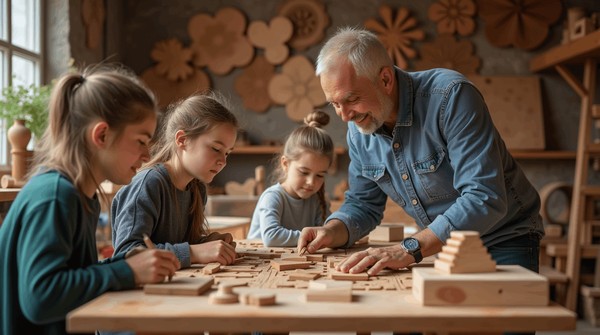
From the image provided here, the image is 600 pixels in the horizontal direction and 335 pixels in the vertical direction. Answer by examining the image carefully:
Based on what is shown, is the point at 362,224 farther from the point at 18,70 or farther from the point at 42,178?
the point at 18,70

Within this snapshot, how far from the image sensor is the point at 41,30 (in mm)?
5250

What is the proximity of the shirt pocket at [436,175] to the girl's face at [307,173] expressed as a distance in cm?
80

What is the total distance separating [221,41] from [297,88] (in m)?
0.91

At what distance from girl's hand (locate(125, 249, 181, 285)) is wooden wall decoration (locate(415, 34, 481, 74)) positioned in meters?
5.13

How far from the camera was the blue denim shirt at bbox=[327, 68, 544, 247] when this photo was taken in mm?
2088

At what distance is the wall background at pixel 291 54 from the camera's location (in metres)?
6.41

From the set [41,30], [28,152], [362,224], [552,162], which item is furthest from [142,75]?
[362,224]

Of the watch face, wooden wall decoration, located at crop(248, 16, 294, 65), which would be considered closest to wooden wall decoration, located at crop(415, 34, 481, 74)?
wooden wall decoration, located at crop(248, 16, 294, 65)

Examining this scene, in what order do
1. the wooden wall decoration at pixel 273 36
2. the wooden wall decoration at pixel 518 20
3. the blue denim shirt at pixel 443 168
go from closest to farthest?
the blue denim shirt at pixel 443 168, the wooden wall decoration at pixel 518 20, the wooden wall decoration at pixel 273 36

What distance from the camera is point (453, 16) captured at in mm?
6414

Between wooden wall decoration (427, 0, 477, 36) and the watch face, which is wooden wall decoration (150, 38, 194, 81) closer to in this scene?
wooden wall decoration (427, 0, 477, 36)

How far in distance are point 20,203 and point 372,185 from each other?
1.51 metres

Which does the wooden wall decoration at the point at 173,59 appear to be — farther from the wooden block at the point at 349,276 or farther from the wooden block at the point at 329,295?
the wooden block at the point at 329,295

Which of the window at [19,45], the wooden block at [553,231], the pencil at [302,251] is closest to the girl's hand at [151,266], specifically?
the pencil at [302,251]
